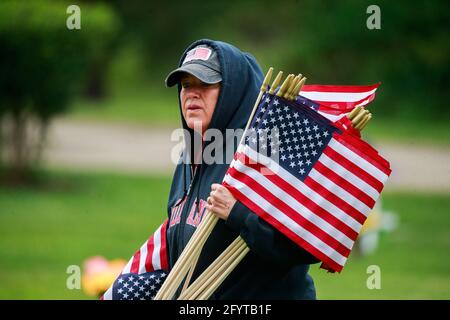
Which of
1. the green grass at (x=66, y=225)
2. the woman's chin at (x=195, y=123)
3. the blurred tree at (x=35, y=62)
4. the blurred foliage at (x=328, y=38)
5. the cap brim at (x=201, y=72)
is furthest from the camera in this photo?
the blurred foliage at (x=328, y=38)

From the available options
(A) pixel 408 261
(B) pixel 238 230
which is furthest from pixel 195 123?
(A) pixel 408 261

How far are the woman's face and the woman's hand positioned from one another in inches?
15.9

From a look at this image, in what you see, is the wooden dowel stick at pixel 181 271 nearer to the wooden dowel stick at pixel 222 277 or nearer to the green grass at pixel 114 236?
the wooden dowel stick at pixel 222 277

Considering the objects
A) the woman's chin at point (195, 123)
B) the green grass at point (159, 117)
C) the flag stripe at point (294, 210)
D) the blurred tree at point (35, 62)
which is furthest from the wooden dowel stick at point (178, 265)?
the green grass at point (159, 117)

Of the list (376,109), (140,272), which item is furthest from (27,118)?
(140,272)

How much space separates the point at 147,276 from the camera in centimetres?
518

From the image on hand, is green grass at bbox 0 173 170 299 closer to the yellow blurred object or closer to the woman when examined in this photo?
the yellow blurred object

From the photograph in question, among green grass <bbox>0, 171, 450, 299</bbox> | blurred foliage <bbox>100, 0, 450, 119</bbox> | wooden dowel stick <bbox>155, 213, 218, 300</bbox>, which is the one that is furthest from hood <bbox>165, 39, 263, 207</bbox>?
blurred foliage <bbox>100, 0, 450, 119</bbox>

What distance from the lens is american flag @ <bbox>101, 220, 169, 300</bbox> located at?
515cm

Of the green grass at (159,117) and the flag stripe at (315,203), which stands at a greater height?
the green grass at (159,117)

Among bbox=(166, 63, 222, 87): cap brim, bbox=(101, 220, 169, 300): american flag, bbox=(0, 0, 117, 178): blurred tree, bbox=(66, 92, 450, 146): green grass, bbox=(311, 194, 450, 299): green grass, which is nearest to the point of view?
bbox=(166, 63, 222, 87): cap brim

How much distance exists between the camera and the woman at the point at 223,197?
450 cm

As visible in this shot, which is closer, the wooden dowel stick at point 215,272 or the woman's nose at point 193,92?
the wooden dowel stick at point 215,272
